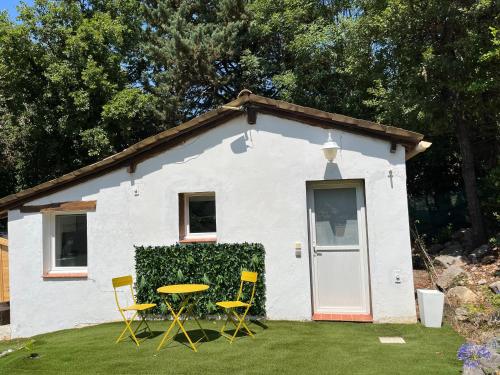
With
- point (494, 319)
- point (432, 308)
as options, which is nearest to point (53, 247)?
point (432, 308)

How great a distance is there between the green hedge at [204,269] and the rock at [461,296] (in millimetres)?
3475

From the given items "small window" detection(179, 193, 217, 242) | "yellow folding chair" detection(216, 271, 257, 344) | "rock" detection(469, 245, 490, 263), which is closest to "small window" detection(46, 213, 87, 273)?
"small window" detection(179, 193, 217, 242)

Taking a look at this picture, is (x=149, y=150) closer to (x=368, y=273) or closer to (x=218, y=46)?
(x=368, y=273)

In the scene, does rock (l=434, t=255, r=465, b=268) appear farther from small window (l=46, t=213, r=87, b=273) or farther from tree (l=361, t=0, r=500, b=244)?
small window (l=46, t=213, r=87, b=273)

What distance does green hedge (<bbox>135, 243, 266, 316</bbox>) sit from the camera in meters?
7.87

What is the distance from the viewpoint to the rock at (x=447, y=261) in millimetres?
11185

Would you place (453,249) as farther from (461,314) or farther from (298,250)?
(298,250)

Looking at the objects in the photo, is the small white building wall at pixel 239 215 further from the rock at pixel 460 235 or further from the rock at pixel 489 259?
the rock at pixel 460 235

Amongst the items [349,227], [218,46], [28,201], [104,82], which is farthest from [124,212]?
[218,46]

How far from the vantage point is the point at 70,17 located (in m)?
16.2

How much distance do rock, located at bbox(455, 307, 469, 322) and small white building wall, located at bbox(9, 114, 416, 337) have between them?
0.74 metres

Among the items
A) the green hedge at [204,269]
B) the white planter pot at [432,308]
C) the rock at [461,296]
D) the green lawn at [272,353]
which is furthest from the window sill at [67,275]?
the rock at [461,296]

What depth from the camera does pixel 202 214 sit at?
28.1ft

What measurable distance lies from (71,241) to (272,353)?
5083mm
